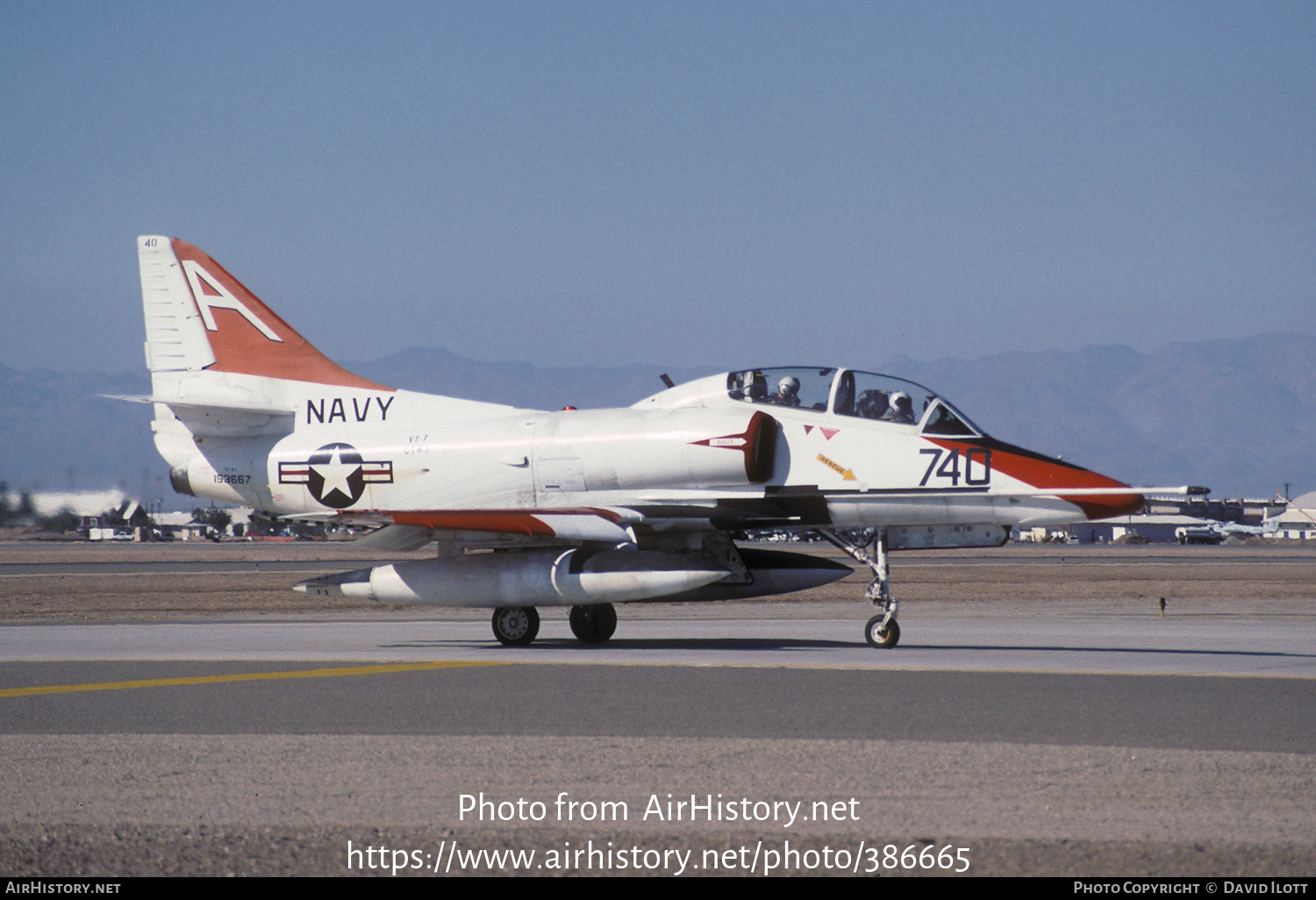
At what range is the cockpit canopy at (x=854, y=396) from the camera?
632 inches

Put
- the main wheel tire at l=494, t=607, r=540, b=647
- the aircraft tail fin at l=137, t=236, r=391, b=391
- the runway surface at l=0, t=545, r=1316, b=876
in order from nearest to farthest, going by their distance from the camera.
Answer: the runway surface at l=0, t=545, r=1316, b=876, the main wheel tire at l=494, t=607, r=540, b=647, the aircraft tail fin at l=137, t=236, r=391, b=391

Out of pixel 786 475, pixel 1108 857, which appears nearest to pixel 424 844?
pixel 1108 857

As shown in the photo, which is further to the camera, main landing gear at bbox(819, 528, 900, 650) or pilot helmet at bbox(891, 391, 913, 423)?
pilot helmet at bbox(891, 391, 913, 423)

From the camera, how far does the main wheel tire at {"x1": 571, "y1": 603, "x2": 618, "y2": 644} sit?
685 inches

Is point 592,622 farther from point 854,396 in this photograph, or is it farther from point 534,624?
point 854,396

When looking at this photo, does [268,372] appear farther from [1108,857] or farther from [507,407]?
[1108,857]

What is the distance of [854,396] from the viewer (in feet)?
53.5

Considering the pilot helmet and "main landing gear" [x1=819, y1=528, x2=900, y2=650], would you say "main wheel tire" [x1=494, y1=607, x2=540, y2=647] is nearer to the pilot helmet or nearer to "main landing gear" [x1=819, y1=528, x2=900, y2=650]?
"main landing gear" [x1=819, y1=528, x2=900, y2=650]

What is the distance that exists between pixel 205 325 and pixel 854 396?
1015 cm

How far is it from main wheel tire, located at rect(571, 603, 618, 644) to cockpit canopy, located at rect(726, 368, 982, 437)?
3.59 m

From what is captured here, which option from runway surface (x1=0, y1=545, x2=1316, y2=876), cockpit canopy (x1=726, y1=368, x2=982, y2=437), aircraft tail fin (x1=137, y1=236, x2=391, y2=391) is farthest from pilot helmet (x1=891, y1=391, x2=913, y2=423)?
aircraft tail fin (x1=137, y1=236, x2=391, y2=391)

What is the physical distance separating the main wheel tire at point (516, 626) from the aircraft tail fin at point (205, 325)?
15.1ft

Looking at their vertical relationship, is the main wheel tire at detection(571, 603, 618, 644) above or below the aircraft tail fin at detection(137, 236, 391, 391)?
below

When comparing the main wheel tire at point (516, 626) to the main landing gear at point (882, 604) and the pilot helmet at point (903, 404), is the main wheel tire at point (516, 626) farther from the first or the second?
the pilot helmet at point (903, 404)
